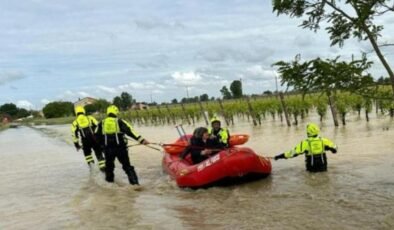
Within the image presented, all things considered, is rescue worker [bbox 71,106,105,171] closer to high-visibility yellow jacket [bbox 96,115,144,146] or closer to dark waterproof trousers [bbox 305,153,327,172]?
high-visibility yellow jacket [bbox 96,115,144,146]

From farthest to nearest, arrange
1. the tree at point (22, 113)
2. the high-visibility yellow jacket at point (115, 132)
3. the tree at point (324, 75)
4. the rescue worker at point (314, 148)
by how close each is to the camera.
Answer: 1. the tree at point (22, 113)
2. the high-visibility yellow jacket at point (115, 132)
3. the rescue worker at point (314, 148)
4. the tree at point (324, 75)

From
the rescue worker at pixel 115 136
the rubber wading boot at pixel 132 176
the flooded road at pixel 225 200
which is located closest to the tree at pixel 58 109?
the flooded road at pixel 225 200

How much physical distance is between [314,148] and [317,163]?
0.56 metres

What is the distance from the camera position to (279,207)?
28.6 feet

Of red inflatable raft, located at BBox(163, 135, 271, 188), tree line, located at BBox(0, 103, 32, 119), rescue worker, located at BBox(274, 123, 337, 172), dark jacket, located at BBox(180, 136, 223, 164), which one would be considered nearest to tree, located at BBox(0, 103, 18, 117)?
tree line, located at BBox(0, 103, 32, 119)

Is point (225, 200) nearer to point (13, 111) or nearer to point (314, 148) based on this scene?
point (314, 148)

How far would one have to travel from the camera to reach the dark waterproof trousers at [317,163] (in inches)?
442

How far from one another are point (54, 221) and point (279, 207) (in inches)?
152

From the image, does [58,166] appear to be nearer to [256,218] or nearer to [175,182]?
[175,182]

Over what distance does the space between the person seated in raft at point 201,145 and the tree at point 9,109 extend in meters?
150

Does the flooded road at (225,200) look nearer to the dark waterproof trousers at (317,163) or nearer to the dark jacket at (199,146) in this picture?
the dark waterproof trousers at (317,163)

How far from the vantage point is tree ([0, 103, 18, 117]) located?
503 feet

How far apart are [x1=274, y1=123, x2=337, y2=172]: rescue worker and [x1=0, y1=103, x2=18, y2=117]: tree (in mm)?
151591

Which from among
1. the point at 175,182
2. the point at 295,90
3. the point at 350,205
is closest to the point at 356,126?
the point at 175,182
